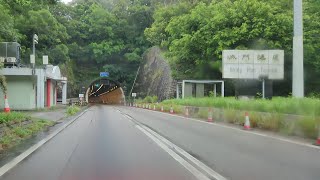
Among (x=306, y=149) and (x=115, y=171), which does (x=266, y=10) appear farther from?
(x=115, y=171)

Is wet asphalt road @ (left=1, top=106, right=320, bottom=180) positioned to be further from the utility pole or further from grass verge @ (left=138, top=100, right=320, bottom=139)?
the utility pole

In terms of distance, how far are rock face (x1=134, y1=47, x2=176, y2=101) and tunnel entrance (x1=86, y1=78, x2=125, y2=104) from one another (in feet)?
24.2

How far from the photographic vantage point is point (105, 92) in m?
118

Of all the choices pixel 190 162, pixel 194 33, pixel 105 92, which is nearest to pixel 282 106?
pixel 190 162

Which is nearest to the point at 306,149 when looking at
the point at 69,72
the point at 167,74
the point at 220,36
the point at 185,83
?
the point at 220,36

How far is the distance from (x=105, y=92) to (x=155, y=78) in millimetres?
44497

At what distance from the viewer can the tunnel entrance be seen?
9512 cm

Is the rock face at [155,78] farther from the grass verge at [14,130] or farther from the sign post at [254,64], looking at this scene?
the grass verge at [14,130]

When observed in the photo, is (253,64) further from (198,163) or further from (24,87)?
(198,163)

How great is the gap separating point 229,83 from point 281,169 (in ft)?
122

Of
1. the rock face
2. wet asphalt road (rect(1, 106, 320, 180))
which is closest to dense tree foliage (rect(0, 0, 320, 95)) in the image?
the rock face

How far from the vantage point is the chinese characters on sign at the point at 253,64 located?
105ft

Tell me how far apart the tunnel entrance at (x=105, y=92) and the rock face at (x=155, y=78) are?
737cm

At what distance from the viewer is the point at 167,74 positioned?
67875 mm
